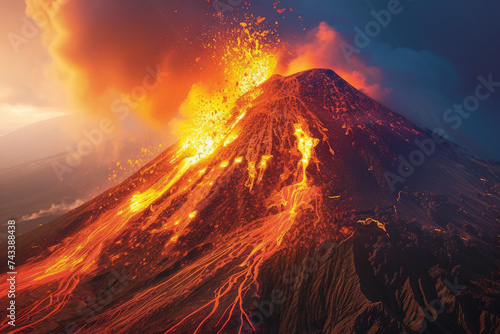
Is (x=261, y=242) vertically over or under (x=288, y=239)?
over

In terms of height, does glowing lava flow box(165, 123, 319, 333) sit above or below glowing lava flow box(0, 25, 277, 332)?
below

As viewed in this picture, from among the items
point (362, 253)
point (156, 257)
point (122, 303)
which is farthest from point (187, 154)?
point (362, 253)

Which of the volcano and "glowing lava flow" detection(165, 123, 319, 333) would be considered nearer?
the volcano

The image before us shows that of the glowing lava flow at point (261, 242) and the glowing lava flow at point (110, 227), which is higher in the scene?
the glowing lava flow at point (110, 227)

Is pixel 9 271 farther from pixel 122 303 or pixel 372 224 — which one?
pixel 372 224

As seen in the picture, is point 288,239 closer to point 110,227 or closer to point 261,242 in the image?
point 261,242

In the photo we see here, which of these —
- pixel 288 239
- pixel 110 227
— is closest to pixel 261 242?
pixel 288 239

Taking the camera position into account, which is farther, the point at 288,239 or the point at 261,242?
the point at 261,242

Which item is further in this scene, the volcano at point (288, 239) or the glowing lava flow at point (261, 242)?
the glowing lava flow at point (261, 242)
